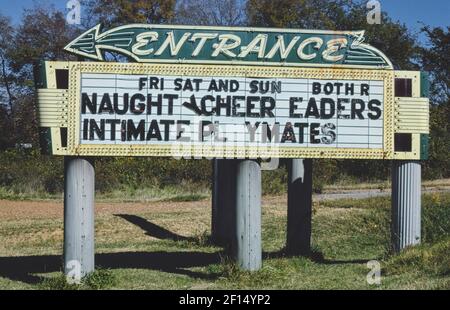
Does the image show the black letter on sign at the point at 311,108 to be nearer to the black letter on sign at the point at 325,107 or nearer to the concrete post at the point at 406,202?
the black letter on sign at the point at 325,107

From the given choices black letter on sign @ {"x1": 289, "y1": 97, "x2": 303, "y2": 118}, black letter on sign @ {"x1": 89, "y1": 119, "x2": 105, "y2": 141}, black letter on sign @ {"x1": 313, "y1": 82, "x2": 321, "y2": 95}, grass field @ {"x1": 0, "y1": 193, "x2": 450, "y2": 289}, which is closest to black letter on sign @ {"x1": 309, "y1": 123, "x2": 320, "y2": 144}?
black letter on sign @ {"x1": 289, "y1": 97, "x2": 303, "y2": 118}

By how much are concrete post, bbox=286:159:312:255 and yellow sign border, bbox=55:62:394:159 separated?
7.06ft

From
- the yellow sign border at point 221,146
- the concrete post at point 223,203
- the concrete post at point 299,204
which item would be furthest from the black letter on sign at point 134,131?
the concrete post at point 223,203

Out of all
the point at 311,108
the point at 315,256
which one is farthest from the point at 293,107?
the point at 315,256

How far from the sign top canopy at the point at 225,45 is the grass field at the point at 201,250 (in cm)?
302

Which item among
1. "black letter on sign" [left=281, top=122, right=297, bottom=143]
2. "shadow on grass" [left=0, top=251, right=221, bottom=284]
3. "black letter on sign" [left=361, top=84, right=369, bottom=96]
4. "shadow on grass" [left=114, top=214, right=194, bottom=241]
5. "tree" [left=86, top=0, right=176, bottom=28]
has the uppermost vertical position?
"tree" [left=86, top=0, right=176, bottom=28]

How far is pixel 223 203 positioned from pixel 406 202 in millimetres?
4215

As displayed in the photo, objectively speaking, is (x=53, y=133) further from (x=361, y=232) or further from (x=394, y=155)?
(x=361, y=232)

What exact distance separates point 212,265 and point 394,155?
11.0 feet

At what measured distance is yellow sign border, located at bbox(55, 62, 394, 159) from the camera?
9906mm

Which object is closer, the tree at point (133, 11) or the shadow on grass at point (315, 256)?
the shadow on grass at point (315, 256)

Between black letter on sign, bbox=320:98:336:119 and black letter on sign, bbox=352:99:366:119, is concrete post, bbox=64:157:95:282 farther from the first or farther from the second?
→ black letter on sign, bbox=352:99:366:119

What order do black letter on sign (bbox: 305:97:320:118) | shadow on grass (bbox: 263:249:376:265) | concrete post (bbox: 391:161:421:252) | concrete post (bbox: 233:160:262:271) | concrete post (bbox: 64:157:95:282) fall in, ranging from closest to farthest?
concrete post (bbox: 64:157:95:282), concrete post (bbox: 233:160:262:271), black letter on sign (bbox: 305:97:320:118), concrete post (bbox: 391:161:421:252), shadow on grass (bbox: 263:249:376:265)

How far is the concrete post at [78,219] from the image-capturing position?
9.80 m
